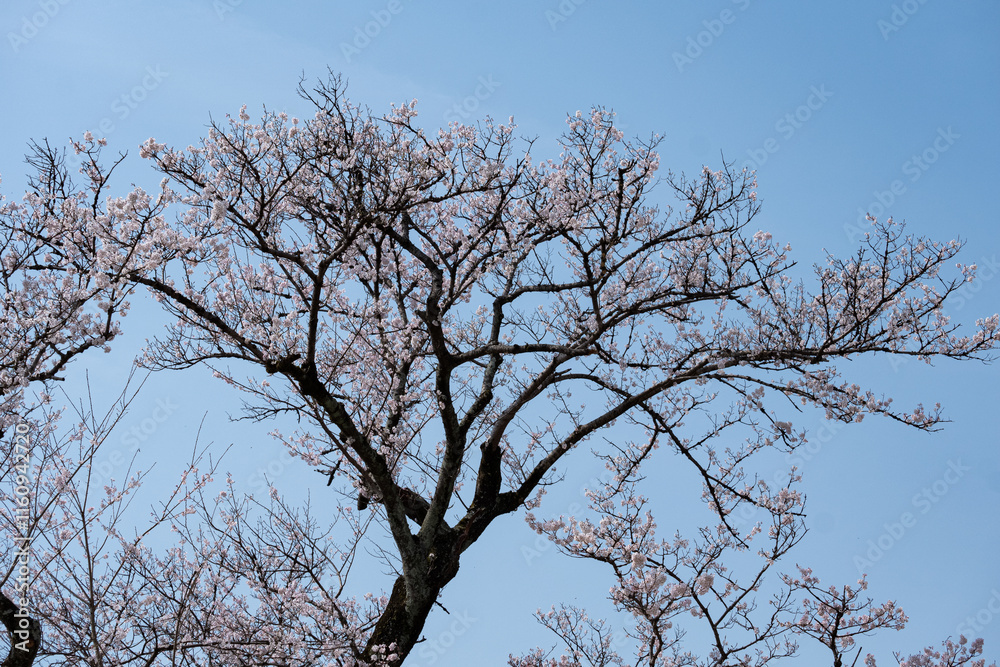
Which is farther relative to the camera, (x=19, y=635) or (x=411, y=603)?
(x=411, y=603)

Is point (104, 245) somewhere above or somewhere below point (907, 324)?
above

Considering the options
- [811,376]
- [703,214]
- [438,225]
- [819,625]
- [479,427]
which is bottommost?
[819,625]

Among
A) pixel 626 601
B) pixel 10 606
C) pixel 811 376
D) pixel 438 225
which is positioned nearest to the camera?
pixel 10 606

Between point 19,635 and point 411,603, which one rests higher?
point 411,603

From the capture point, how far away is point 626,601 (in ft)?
25.3

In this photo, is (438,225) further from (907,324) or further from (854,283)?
(907,324)

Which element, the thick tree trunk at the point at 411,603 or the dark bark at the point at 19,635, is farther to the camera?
the thick tree trunk at the point at 411,603

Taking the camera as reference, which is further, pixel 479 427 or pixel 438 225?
pixel 438 225

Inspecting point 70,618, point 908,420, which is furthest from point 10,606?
point 908,420

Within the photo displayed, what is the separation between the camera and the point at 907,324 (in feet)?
23.2

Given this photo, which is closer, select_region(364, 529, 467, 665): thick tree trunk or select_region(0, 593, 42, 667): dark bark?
select_region(0, 593, 42, 667): dark bark

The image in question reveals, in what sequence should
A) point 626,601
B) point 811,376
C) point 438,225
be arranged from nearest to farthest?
1. point 811,376
2. point 626,601
3. point 438,225

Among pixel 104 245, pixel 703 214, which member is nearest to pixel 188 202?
pixel 104 245

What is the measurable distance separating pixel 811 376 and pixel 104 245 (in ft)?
20.4
